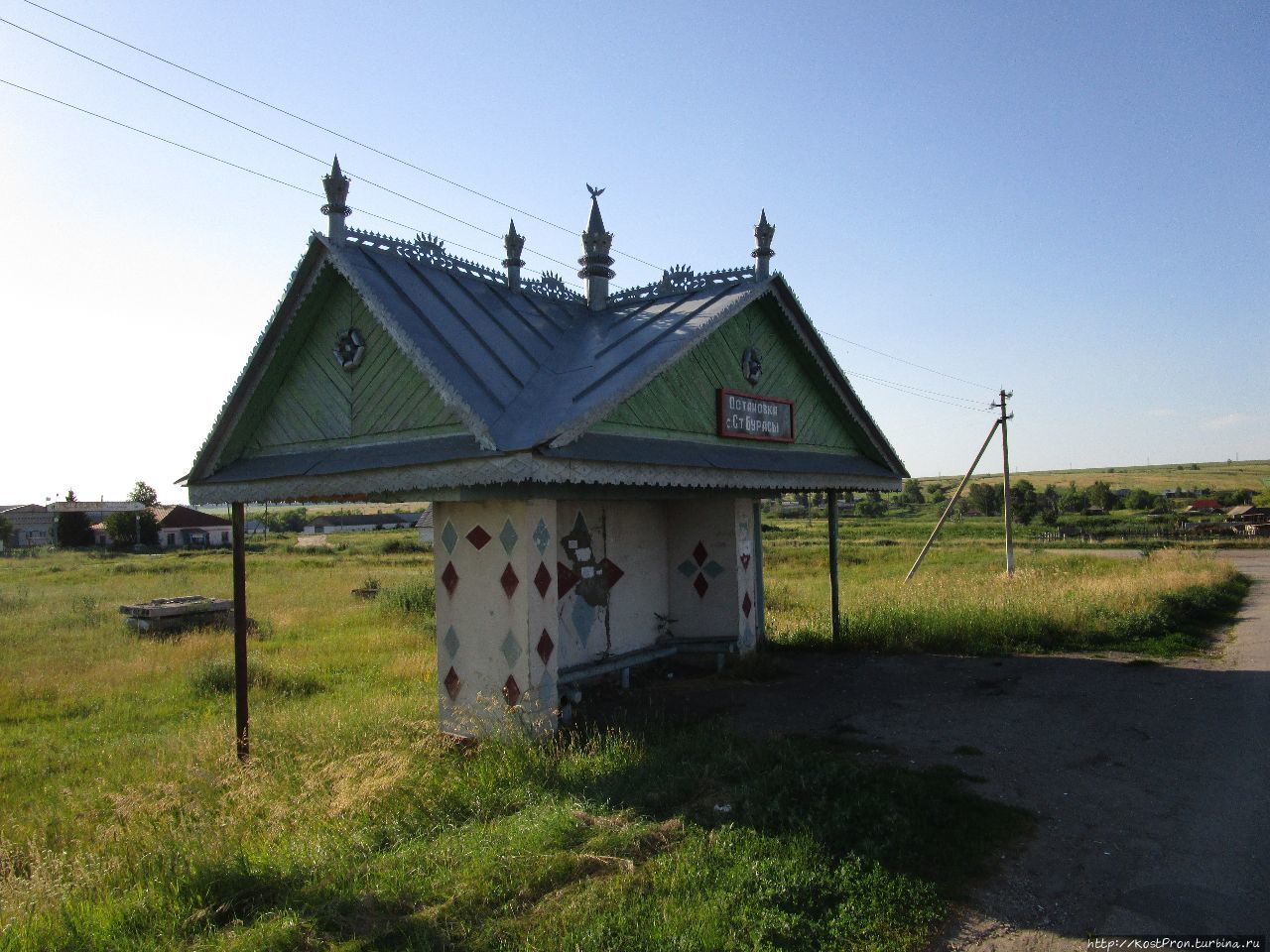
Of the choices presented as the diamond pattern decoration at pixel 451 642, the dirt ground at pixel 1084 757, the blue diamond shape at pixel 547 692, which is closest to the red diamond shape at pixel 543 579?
the blue diamond shape at pixel 547 692

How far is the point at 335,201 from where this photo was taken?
8570 millimetres

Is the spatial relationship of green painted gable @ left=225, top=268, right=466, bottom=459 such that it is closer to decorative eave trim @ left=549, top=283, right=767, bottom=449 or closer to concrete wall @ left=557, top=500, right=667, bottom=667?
decorative eave trim @ left=549, top=283, right=767, bottom=449

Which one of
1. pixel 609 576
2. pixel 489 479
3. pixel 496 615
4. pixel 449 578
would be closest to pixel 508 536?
pixel 496 615

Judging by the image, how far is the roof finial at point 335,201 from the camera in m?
8.52

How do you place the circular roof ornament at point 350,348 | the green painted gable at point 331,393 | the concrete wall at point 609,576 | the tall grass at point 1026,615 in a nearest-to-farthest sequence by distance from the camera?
the green painted gable at point 331,393
the circular roof ornament at point 350,348
the concrete wall at point 609,576
the tall grass at point 1026,615

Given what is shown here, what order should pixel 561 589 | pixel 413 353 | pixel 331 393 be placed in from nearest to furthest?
pixel 413 353
pixel 331 393
pixel 561 589

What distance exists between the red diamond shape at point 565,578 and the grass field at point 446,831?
205cm

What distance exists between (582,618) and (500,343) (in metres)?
3.46

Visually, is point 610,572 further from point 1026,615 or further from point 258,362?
point 1026,615

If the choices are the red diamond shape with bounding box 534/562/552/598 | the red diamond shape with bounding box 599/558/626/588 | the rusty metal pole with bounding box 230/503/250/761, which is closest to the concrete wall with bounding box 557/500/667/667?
the red diamond shape with bounding box 599/558/626/588

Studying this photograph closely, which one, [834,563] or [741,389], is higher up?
[741,389]

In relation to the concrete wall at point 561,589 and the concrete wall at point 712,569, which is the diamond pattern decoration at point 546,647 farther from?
the concrete wall at point 712,569

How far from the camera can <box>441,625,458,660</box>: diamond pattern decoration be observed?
27.6 feet

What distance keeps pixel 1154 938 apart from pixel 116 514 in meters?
76.8
